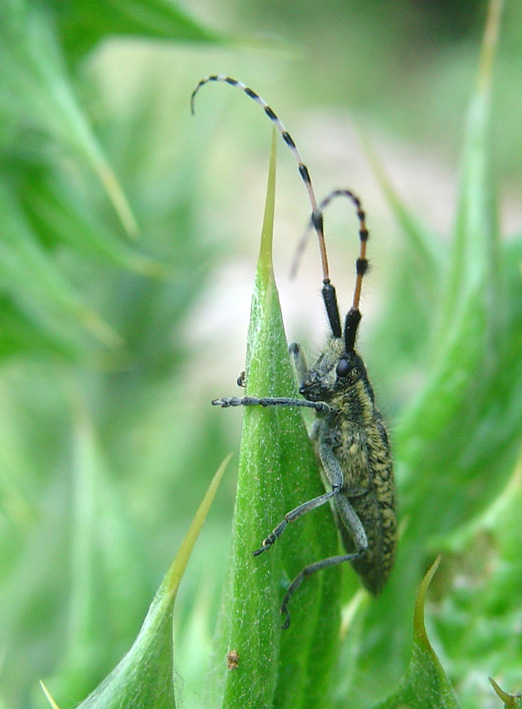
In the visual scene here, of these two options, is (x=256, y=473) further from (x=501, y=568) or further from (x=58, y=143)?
(x=58, y=143)

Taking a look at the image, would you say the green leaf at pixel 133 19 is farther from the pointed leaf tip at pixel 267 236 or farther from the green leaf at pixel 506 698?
the green leaf at pixel 506 698

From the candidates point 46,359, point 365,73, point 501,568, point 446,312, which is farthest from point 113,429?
point 365,73

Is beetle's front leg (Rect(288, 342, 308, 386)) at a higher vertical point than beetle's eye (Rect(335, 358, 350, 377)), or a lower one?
higher

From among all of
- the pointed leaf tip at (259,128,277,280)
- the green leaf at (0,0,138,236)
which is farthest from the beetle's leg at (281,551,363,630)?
the green leaf at (0,0,138,236)

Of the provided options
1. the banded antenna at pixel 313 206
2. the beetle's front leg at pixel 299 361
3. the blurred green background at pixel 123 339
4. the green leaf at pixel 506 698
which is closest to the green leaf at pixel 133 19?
the blurred green background at pixel 123 339

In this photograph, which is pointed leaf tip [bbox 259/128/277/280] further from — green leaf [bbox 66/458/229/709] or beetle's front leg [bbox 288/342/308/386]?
beetle's front leg [bbox 288/342/308/386]

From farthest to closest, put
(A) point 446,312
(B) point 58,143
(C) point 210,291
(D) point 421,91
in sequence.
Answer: (D) point 421,91 < (C) point 210,291 < (A) point 446,312 < (B) point 58,143
